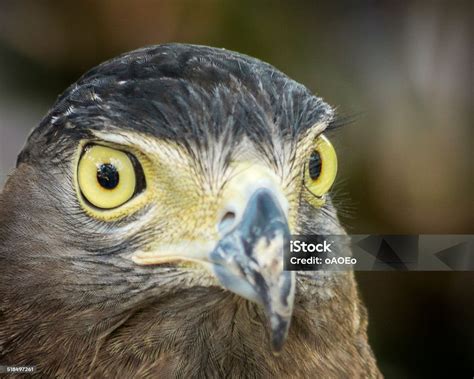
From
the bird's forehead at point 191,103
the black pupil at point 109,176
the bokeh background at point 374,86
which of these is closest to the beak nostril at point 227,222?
the bird's forehead at point 191,103

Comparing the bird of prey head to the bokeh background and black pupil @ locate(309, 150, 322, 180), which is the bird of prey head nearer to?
black pupil @ locate(309, 150, 322, 180)

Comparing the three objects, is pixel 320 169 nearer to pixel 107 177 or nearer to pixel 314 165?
pixel 314 165

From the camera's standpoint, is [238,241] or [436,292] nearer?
[238,241]

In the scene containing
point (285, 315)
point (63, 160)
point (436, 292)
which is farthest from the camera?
point (436, 292)

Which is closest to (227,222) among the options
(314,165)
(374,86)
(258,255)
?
(258,255)

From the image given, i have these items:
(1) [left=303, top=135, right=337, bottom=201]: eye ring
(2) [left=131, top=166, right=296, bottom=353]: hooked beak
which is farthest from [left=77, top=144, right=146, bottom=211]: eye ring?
(1) [left=303, top=135, right=337, bottom=201]: eye ring

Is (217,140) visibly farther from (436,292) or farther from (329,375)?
(436,292)

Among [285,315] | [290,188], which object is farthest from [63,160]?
[285,315]
